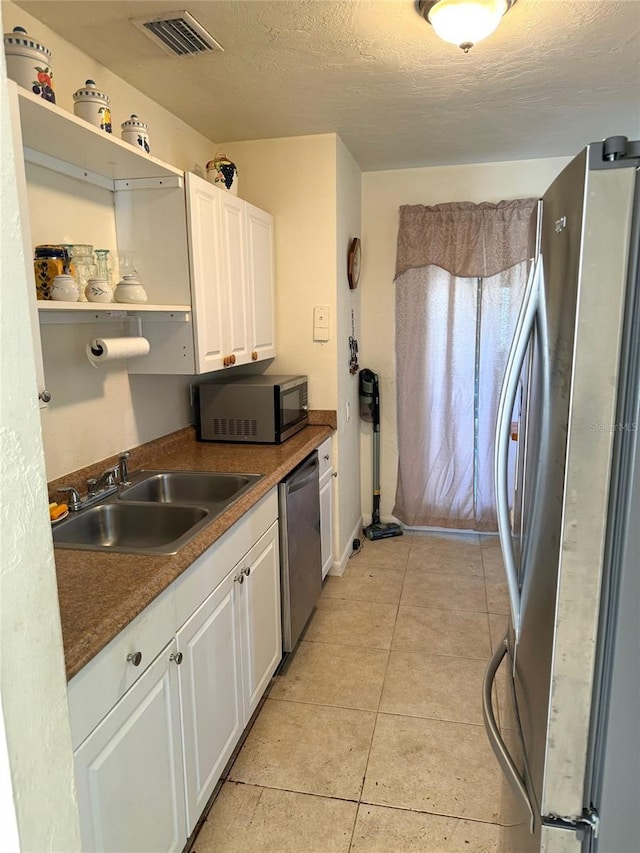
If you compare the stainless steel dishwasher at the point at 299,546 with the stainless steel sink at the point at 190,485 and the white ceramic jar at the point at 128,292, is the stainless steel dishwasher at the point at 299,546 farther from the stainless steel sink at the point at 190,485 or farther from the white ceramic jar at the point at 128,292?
the white ceramic jar at the point at 128,292

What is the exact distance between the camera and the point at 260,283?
3117mm

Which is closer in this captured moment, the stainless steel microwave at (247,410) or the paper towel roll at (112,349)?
the paper towel roll at (112,349)

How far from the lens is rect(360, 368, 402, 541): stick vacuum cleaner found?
4098 millimetres

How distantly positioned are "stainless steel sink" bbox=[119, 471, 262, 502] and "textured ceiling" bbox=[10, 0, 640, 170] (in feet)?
5.14

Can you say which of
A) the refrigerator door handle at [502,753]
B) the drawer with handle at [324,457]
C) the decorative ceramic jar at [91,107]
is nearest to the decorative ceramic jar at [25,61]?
the decorative ceramic jar at [91,107]

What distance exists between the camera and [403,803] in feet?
6.29

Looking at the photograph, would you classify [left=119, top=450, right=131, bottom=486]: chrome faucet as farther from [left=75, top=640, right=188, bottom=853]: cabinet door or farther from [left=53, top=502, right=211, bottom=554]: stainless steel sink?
[left=75, top=640, right=188, bottom=853]: cabinet door

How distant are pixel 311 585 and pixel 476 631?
86 cm

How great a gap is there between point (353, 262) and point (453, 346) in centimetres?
90

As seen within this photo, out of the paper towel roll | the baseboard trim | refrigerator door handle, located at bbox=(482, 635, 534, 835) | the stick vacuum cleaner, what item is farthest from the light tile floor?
the paper towel roll

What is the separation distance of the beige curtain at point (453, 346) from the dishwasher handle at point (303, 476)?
1.32 meters

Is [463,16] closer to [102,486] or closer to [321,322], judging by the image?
[321,322]

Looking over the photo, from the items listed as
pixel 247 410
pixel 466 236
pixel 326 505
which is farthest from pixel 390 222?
pixel 326 505

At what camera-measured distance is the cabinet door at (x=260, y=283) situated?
2979mm
